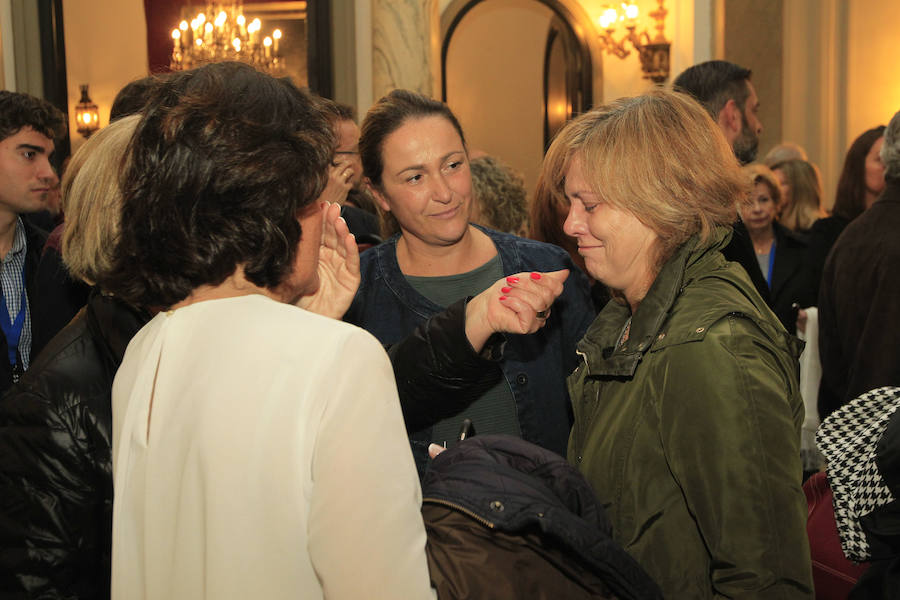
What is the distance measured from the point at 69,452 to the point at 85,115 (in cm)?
751

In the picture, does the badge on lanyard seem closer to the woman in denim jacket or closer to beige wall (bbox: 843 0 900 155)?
the woman in denim jacket

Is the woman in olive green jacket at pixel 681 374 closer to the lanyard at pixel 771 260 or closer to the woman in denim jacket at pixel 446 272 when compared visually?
the woman in denim jacket at pixel 446 272

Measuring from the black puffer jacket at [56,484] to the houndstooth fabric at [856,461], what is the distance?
1221 mm

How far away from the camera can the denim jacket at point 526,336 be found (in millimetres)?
2355

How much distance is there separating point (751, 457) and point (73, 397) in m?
1.14

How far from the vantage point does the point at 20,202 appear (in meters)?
3.52

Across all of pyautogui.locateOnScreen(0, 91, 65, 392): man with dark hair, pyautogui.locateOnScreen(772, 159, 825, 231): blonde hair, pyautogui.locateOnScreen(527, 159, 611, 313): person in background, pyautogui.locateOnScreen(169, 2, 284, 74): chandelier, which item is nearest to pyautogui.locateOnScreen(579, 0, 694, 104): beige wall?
pyautogui.locateOnScreen(772, 159, 825, 231): blonde hair

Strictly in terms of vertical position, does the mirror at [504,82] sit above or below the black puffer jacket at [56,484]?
above

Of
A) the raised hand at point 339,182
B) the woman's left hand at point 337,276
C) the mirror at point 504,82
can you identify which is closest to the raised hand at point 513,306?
the woman's left hand at point 337,276

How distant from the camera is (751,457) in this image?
1.43 meters

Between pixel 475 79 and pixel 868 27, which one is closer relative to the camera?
pixel 868 27

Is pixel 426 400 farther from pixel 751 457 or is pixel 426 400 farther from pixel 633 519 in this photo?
pixel 751 457

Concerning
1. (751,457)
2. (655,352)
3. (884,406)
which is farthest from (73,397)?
(884,406)

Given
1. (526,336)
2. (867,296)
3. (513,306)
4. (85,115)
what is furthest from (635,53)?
(513,306)
